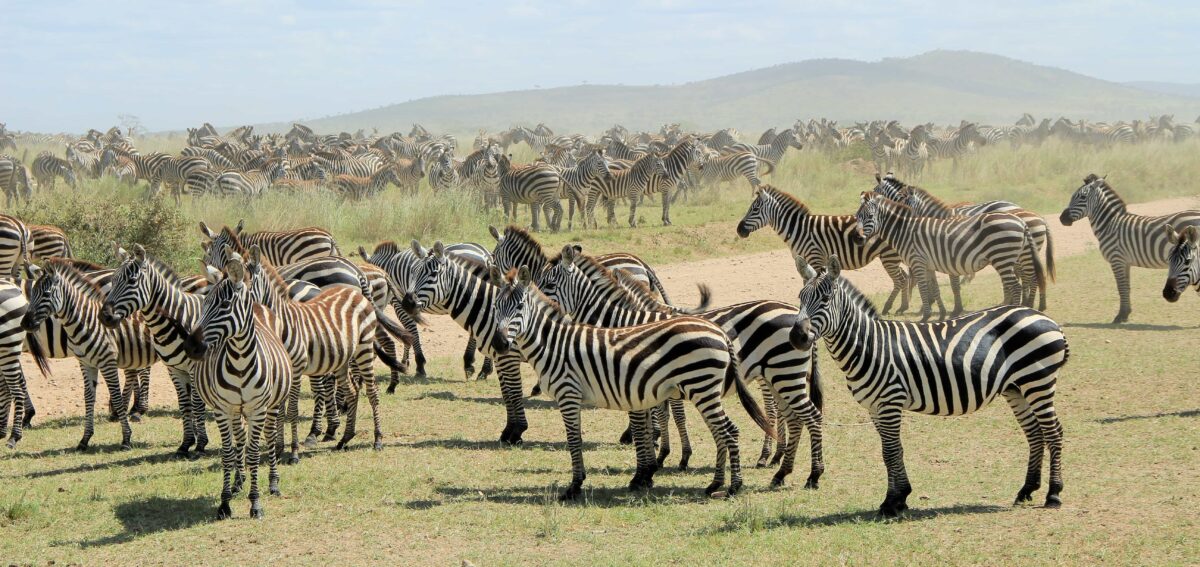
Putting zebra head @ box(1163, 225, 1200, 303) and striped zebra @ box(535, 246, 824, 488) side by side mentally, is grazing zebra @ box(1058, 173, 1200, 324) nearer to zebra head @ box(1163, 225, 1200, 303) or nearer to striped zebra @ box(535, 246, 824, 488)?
zebra head @ box(1163, 225, 1200, 303)

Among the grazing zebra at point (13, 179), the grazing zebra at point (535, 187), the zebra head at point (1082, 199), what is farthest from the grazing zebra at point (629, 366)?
the grazing zebra at point (13, 179)

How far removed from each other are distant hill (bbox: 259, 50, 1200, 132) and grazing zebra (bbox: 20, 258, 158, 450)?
125686mm

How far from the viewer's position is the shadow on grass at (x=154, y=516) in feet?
24.5

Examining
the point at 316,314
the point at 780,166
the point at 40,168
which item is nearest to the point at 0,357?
the point at 316,314

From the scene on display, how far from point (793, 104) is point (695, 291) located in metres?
145

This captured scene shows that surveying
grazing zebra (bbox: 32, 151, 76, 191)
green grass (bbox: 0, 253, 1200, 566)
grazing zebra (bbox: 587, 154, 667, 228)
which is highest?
grazing zebra (bbox: 32, 151, 76, 191)

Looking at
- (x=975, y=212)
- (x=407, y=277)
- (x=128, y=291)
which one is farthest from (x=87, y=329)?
(x=975, y=212)

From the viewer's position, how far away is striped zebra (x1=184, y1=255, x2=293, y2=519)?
24.4 feet

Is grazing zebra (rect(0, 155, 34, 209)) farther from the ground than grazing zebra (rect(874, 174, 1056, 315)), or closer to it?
farther from the ground

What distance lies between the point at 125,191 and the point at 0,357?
15902 mm

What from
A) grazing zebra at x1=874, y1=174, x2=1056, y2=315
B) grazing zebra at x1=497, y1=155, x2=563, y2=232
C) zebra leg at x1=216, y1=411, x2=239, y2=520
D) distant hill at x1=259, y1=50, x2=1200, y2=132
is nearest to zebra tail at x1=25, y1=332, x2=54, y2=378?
zebra leg at x1=216, y1=411, x2=239, y2=520

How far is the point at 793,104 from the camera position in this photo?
158 m

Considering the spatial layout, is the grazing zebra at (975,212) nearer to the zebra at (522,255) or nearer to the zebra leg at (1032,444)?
the zebra at (522,255)

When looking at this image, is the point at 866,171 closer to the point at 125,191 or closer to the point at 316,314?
the point at 125,191
